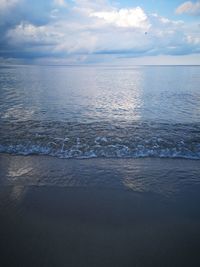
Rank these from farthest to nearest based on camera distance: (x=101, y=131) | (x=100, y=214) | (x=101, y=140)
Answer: (x=101, y=131) → (x=101, y=140) → (x=100, y=214)

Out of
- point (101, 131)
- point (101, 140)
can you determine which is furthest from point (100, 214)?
point (101, 131)

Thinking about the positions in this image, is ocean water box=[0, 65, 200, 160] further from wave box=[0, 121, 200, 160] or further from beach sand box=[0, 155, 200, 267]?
beach sand box=[0, 155, 200, 267]

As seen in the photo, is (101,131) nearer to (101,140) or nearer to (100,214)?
(101,140)

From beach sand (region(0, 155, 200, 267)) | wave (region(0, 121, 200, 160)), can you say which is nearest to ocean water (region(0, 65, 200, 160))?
wave (region(0, 121, 200, 160))

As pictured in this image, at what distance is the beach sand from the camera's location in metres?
5.29

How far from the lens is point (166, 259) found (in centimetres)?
520

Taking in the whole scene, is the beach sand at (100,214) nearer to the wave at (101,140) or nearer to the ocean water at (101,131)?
the wave at (101,140)

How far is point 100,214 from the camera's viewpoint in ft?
22.4

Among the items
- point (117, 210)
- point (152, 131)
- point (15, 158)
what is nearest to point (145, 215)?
point (117, 210)

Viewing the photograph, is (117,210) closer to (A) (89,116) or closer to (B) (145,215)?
(B) (145,215)

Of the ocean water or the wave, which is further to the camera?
the ocean water

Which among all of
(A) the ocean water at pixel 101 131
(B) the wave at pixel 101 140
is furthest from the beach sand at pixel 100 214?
(A) the ocean water at pixel 101 131

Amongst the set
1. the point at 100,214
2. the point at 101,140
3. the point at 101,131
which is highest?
the point at 100,214

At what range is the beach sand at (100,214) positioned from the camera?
208 inches
